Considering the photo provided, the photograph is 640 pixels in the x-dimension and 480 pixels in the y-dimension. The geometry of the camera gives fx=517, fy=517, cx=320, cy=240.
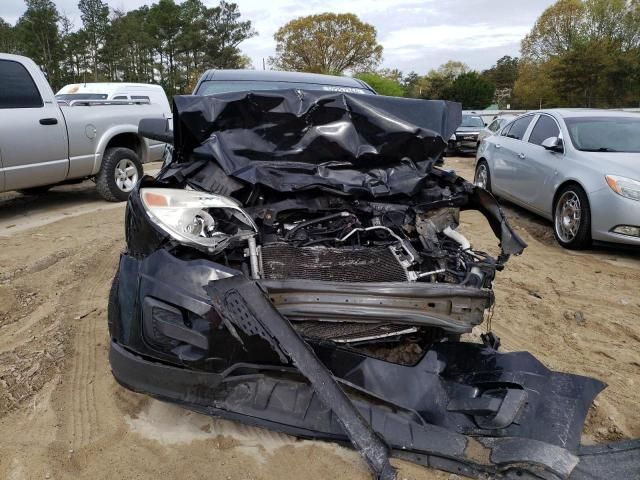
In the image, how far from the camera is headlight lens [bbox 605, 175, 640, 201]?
515 centimetres

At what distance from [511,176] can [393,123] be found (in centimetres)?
480

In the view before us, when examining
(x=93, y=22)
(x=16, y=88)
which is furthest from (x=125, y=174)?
(x=93, y=22)

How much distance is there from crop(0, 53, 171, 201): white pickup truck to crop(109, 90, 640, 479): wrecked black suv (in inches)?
175

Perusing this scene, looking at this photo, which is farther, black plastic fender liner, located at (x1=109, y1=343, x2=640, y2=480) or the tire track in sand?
the tire track in sand

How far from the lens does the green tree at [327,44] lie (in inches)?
2650

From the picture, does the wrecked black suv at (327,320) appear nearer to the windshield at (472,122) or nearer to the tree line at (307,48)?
the windshield at (472,122)

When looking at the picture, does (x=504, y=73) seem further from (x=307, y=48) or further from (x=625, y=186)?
(x=625, y=186)

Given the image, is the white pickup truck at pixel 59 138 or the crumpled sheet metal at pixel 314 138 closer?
the crumpled sheet metal at pixel 314 138

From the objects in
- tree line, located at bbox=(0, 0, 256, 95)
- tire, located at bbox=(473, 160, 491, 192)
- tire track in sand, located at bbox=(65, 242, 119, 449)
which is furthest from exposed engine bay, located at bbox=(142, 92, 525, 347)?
tree line, located at bbox=(0, 0, 256, 95)

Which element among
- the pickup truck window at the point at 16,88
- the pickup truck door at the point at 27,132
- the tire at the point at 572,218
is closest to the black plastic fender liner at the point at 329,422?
the tire at the point at 572,218

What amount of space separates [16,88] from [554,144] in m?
6.65

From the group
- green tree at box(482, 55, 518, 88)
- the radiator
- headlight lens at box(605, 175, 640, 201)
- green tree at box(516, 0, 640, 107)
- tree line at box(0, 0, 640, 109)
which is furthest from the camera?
green tree at box(482, 55, 518, 88)

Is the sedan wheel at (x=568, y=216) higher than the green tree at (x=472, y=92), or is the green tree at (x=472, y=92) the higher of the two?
the green tree at (x=472, y=92)

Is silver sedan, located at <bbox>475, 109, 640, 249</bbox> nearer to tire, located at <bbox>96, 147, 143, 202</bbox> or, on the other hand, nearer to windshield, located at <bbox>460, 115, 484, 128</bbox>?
tire, located at <bbox>96, 147, 143, 202</bbox>
